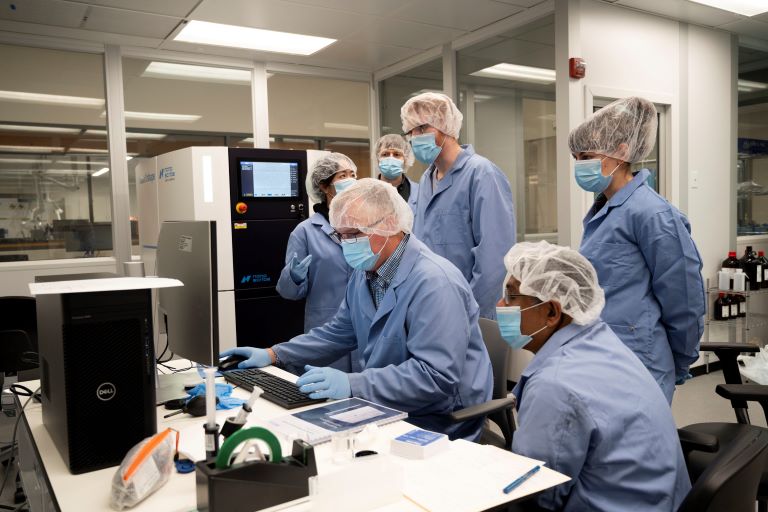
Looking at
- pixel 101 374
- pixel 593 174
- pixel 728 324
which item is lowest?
pixel 728 324

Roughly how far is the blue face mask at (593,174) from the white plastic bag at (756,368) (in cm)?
141

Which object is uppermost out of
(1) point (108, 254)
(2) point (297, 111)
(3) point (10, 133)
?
(2) point (297, 111)

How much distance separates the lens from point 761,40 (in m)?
4.67

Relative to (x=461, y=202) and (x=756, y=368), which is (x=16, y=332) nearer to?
(x=461, y=202)

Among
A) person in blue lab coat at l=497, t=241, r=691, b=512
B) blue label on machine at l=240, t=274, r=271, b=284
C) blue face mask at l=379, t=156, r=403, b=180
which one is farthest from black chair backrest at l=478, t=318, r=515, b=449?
blue label on machine at l=240, t=274, r=271, b=284

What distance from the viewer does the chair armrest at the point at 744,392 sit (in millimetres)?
1865

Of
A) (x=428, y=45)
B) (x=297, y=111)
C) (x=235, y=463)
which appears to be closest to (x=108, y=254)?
(x=297, y=111)

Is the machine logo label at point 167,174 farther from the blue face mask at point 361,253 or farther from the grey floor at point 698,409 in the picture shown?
the blue face mask at point 361,253

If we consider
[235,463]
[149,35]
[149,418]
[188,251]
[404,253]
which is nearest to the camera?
[235,463]

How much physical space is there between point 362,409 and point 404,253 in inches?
19.7

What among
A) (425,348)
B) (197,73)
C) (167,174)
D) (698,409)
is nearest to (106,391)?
(425,348)

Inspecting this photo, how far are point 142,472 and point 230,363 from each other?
0.85 meters

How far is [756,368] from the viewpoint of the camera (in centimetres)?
301

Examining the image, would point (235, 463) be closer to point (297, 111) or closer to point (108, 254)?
point (108, 254)
